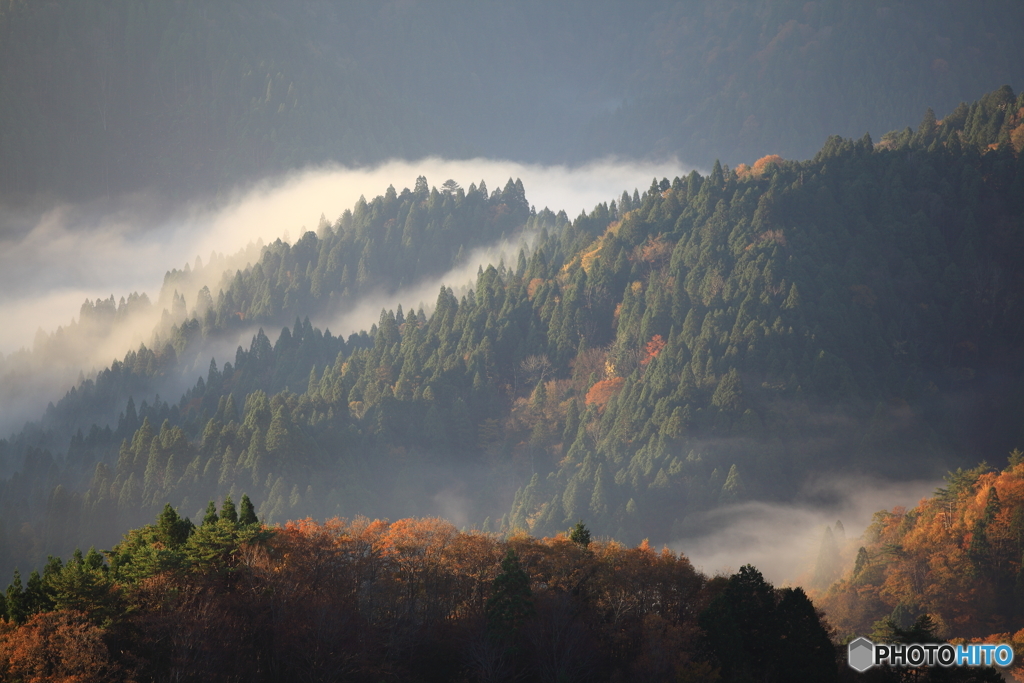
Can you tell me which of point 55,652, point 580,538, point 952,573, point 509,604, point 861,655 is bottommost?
point 55,652

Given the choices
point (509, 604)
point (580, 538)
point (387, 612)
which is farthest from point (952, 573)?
point (387, 612)

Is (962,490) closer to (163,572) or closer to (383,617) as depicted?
(383,617)

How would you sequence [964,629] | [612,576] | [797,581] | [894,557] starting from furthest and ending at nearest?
[797,581] → [894,557] → [964,629] → [612,576]

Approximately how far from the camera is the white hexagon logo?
9200 centimetres

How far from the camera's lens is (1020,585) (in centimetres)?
15812

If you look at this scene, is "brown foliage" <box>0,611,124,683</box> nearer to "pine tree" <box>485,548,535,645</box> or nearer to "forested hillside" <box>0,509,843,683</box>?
"forested hillside" <box>0,509,843,683</box>

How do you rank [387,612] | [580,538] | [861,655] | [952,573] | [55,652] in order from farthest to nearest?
[952,573], [580,538], [861,655], [387,612], [55,652]

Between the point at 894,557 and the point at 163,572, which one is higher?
the point at 894,557

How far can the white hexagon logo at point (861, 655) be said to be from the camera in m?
92.0

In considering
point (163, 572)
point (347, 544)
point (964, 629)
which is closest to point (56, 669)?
point (163, 572)

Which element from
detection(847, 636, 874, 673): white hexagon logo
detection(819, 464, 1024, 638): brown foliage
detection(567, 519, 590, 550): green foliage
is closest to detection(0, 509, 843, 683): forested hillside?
detection(567, 519, 590, 550): green foliage

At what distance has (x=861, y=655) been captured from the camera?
93375 mm

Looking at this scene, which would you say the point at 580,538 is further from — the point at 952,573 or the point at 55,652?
the point at 952,573

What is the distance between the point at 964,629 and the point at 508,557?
95.8 m
